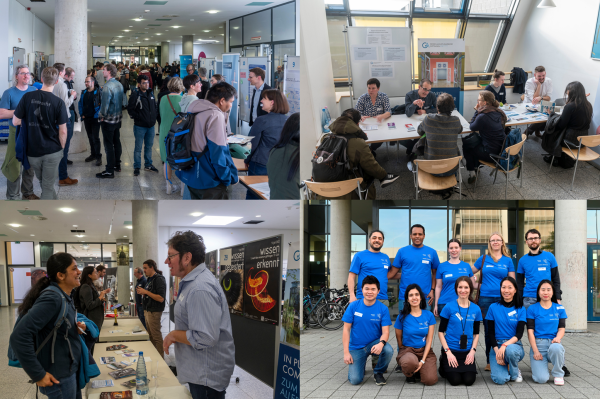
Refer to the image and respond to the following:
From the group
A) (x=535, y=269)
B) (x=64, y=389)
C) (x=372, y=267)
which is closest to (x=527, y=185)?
(x=535, y=269)

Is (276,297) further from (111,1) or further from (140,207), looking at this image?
(111,1)

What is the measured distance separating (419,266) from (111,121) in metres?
3.70

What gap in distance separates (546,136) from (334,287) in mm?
4047

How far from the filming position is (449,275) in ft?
13.4

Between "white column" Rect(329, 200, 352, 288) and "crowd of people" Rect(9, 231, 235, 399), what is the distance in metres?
5.09

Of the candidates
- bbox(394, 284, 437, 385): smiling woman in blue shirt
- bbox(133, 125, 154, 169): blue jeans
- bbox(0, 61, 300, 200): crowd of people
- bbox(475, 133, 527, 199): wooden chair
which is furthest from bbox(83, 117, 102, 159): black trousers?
A: bbox(475, 133, 527, 199): wooden chair

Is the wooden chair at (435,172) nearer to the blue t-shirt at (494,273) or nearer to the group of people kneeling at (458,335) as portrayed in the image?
the blue t-shirt at (494,273)

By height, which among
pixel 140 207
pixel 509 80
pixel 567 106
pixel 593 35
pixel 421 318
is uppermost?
pixel 593 35

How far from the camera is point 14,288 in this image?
1022cm

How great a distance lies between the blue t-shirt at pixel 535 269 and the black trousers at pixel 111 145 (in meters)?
4.32

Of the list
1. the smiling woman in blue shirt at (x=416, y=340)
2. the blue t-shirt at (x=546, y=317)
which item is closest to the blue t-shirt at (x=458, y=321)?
the smiling woman in blue shirt at (x=416, y=340)

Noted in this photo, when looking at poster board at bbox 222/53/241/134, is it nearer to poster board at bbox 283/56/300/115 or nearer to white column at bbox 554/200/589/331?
poster board at bbox 283/56/300/115

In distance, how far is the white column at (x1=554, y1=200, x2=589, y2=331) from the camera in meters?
6.30

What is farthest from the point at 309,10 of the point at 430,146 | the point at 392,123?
the point at 430,146
